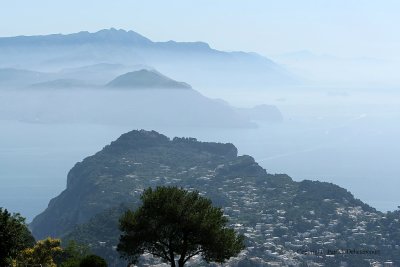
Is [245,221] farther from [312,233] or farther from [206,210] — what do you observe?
[206,210]

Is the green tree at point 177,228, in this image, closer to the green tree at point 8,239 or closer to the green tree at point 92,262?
the green tree at point 92,262

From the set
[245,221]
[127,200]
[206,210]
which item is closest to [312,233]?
[245,221]

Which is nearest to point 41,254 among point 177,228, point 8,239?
point 8,239

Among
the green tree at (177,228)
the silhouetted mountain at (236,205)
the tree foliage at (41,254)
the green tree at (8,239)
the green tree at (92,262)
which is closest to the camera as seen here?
the green tree at (92,262)

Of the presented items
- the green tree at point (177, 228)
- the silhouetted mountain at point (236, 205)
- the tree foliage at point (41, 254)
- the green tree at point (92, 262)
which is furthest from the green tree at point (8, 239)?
the silhouetted mountain at point (236, 205)

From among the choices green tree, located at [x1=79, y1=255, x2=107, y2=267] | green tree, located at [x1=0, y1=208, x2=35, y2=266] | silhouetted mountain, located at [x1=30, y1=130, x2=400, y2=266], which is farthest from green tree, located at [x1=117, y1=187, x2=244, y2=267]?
silhouetted mountain, located at [x1=30, y1=130, x2=400, y2=266]

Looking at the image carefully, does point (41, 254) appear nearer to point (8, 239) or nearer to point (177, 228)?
point (8, 239)

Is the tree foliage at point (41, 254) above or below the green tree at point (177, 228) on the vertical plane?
below
